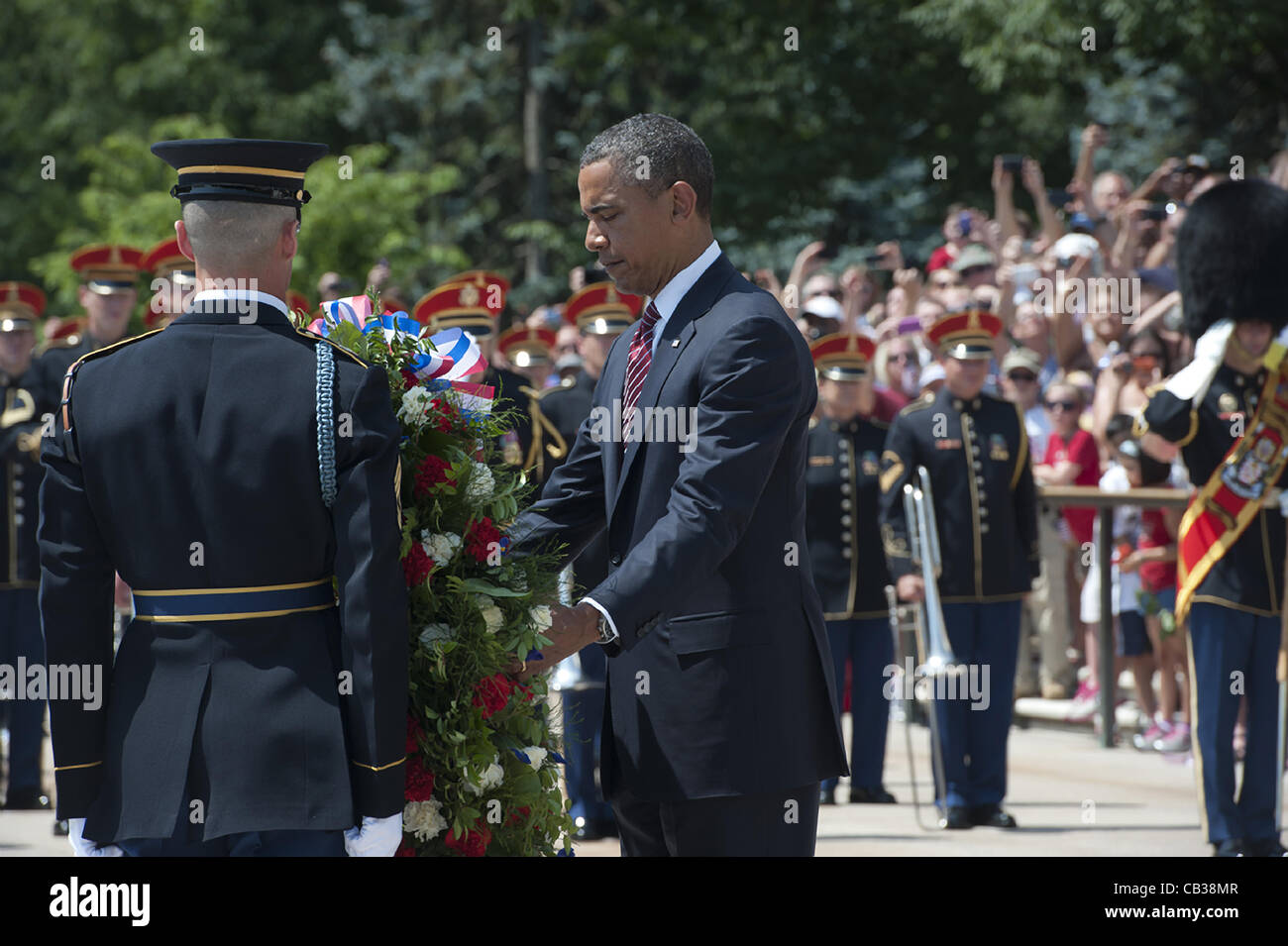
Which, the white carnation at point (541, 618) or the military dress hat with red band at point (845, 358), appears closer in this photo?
the white carnation at point (541, 618)

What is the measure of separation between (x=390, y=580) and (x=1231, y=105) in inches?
855

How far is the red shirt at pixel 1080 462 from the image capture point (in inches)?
445

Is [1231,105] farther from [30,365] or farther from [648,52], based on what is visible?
[30,365]

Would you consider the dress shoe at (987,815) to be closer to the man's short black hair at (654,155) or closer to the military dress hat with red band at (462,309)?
the military dress hat with red band at (462,309)

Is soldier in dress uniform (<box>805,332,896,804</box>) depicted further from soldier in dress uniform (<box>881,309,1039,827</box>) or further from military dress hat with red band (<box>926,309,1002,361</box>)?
military dress hat with red band (<box>926,309,1002,361</box>)

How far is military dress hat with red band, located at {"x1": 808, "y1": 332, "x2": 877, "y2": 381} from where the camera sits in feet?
Answer: 31.6

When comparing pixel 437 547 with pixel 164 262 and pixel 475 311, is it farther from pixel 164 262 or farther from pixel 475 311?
pixel 164 262

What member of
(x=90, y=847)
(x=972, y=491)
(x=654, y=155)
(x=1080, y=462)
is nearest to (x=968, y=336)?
(x=972, y=491)

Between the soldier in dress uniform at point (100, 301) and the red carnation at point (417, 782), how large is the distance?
5.11 meters

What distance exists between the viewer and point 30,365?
29.9ft

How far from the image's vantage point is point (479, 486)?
154 inches

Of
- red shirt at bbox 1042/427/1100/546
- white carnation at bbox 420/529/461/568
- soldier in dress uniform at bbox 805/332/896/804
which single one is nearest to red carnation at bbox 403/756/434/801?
white carnation at bbox 420/529/461/568

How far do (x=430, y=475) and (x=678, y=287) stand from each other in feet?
2.18

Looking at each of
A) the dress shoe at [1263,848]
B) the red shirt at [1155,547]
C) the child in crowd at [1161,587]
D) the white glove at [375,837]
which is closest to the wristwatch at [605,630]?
the white glove at [375,837]
